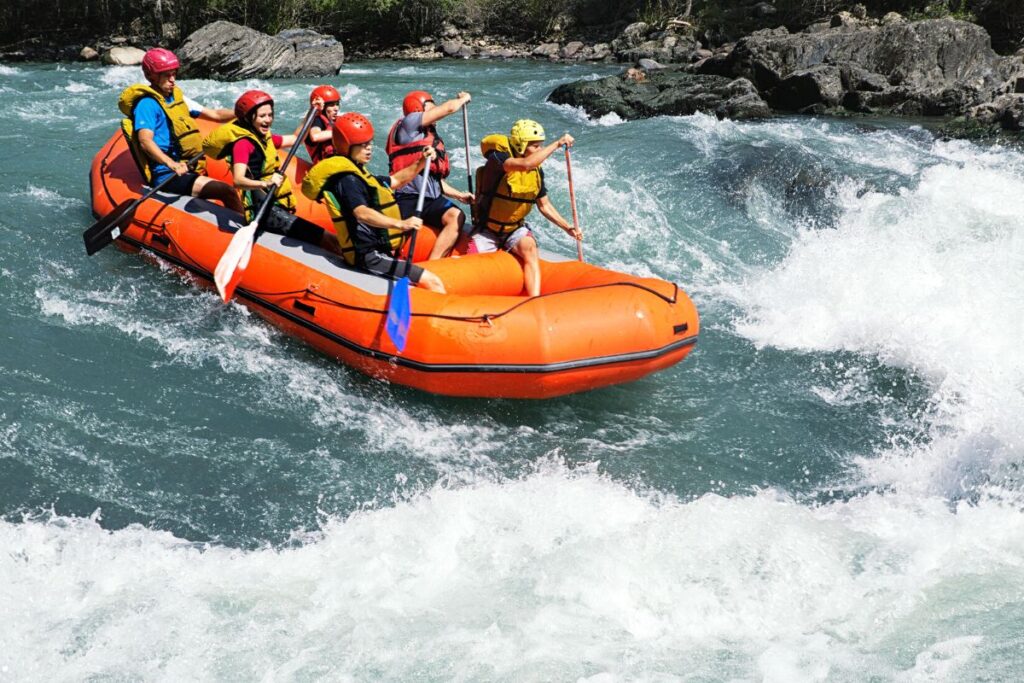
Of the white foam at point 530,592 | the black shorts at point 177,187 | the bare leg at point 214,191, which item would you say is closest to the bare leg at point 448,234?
the bare leg at point 214,191

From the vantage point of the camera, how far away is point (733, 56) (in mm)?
16656

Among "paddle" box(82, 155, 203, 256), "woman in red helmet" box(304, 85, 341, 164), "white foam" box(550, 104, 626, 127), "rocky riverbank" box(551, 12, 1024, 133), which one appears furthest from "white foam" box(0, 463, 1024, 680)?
"rocky riverbank" box(551, 12, 1024, 133)

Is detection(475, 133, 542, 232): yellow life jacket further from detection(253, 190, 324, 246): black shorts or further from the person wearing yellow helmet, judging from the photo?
detection(253, 190, 324, 246): black shorts

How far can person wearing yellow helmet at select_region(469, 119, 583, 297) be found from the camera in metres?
6.11

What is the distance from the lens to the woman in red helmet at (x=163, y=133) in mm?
7289

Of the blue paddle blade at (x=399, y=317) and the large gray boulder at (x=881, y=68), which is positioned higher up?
the large gray boulder at (x=881, y=68)

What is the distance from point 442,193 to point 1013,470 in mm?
4175

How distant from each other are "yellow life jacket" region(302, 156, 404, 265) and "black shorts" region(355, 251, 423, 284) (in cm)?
8

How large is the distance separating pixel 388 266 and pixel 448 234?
2.71 feet

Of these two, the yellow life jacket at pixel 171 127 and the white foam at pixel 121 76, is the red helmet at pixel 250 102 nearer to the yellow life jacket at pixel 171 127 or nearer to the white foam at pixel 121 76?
the yellow life jacket at pixel 171 127

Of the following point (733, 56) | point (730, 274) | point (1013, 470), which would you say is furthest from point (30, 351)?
point (733, 56)

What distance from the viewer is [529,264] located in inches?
253

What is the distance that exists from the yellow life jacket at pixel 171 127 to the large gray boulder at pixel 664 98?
25.1ft

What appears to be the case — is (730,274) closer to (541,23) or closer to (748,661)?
(748,661)
